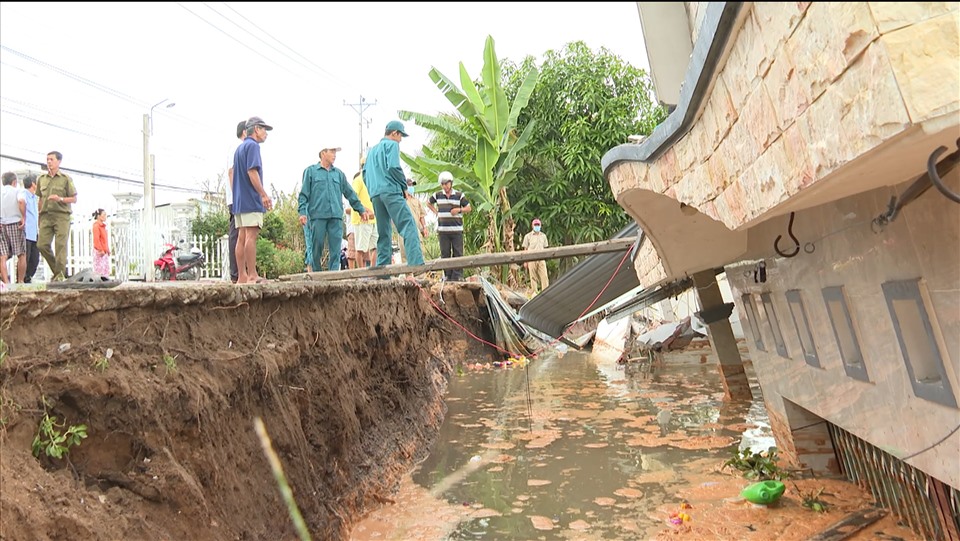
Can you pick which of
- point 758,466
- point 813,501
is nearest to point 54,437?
point 813,501

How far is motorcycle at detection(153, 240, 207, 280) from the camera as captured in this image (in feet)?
40.5

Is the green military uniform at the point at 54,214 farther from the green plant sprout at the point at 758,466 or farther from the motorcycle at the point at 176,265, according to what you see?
the green plant sprout at the point at 758,466

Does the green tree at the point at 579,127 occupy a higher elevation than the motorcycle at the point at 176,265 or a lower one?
higher

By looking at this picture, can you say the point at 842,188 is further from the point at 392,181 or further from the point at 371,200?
the point at 371,200

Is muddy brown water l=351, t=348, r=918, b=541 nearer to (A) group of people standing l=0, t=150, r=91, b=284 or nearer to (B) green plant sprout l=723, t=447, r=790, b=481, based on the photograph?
(B) green plant sprout l=723, t=447, r=790, b=481

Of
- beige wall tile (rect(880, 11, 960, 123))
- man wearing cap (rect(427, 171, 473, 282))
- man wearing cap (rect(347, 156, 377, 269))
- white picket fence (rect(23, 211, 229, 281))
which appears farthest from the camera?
white picket fence (rect(23, 211, 229, 281))

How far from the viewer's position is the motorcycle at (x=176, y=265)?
1236 centimetres

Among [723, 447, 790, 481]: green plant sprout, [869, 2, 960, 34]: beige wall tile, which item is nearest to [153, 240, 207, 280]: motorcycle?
[723, 447, 790, 481]: green plant sprout

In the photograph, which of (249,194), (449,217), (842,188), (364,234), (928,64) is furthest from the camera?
(449,217)

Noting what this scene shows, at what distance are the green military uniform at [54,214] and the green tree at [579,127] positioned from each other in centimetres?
979

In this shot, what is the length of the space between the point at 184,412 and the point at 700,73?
7.93 feet

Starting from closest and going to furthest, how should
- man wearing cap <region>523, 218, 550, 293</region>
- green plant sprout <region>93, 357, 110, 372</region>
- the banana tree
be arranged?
green plant sprout <region>93, 357, 110, 372</region>, the banana tree, man wearing cap <region>523, 218, 550, 293</region>

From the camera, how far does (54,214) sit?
7469mm

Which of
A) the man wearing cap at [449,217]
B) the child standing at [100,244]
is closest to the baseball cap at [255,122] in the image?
the man wearing cap at [449,217]
